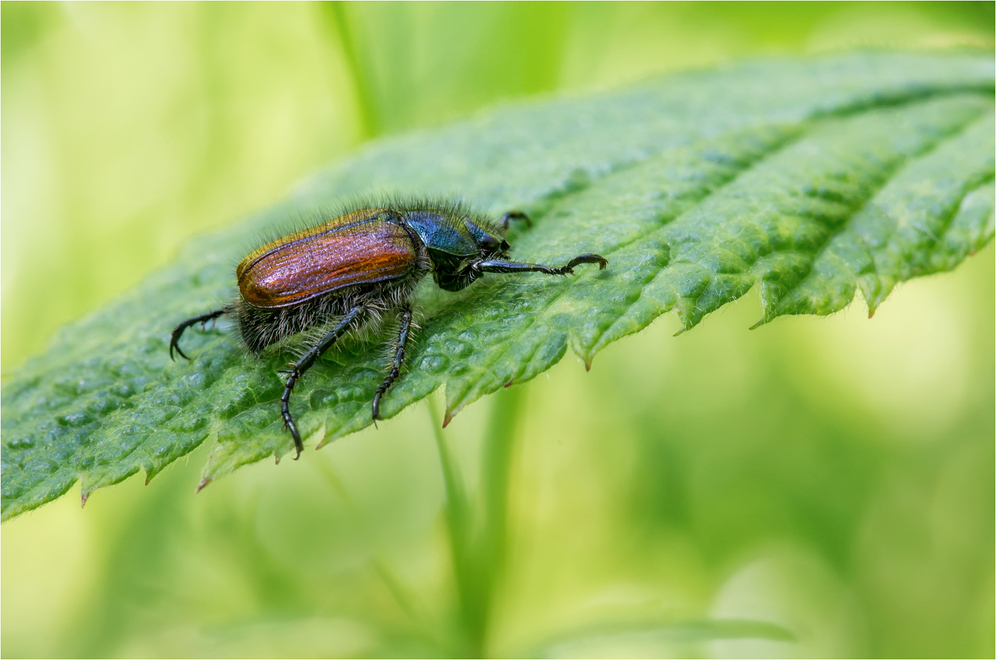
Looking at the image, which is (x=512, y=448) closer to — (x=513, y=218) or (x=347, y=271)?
(x=513, y=218)

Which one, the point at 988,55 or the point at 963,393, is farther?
the point at 963,393

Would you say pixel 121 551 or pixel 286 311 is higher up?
pixel 286 311

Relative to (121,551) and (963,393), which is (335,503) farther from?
(963,393)

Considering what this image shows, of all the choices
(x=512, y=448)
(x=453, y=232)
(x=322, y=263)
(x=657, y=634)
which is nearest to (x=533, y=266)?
(x=453, y=232)

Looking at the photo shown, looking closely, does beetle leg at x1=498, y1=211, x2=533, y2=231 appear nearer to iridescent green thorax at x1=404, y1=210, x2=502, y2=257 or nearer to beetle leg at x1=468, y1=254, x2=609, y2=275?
iridescent green thorax at x1=404, y1=210, x2=502, y2=257

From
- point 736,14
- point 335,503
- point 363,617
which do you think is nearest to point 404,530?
point 335,503

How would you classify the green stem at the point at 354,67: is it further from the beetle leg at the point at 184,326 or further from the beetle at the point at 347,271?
the beetle leg at the point at 184,326
